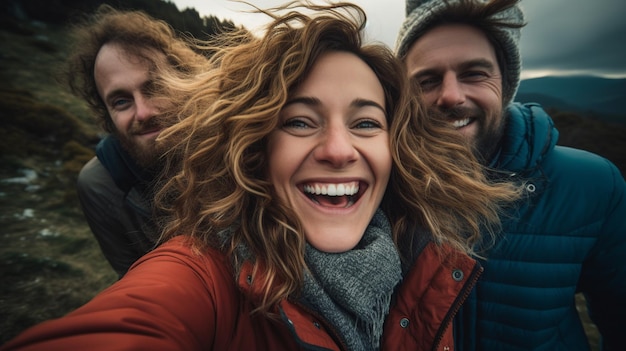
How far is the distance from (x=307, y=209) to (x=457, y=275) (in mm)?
878

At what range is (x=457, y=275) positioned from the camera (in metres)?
1.49

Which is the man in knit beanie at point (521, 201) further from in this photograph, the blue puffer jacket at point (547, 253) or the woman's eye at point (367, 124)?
the woman's eye at point (367, 124)

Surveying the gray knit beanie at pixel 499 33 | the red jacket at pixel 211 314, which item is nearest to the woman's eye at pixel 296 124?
the red jacket at pixel 211 314

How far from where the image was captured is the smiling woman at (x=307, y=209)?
127cm

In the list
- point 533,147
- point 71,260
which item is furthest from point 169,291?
point 71,260

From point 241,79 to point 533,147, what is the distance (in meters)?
1.83

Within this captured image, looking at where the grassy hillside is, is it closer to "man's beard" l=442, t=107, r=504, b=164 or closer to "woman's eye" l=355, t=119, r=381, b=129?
"man's beard" l=442, t=107, r=504, b=164

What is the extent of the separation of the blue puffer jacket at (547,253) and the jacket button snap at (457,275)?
10.1 inches

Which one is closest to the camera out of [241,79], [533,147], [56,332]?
[56,332]

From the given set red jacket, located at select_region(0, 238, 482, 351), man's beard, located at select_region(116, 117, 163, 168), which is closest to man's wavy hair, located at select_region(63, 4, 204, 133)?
man's beard, located at select_region(116, 117, 163, 168)

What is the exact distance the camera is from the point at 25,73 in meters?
11.1

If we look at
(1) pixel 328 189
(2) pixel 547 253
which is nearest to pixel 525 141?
(2) pixel 547 253

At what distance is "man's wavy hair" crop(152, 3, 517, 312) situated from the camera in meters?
1.42

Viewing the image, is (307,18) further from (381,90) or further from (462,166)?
(462,166)
